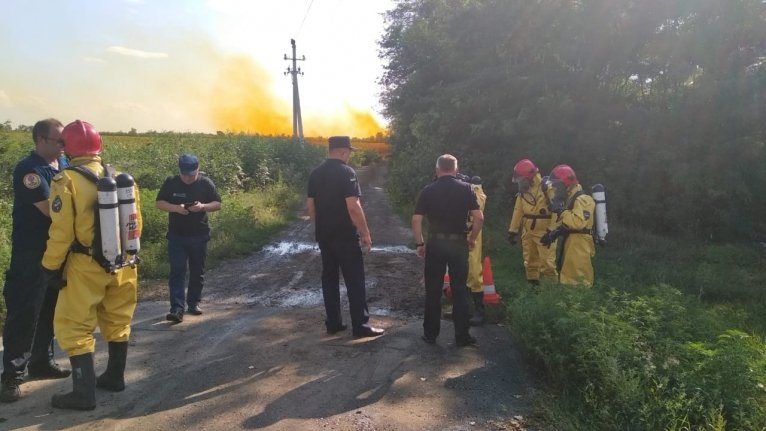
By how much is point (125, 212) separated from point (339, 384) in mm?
2150

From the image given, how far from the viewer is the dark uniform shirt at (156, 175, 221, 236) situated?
6.11 m

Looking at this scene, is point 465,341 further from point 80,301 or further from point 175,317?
point 80,301

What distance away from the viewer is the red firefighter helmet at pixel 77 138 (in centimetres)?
391

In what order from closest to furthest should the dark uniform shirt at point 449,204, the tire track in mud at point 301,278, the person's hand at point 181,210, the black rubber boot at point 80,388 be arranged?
the black rubber boot at point 80,388 < the dark uniform shirt at point 449,204 < the person's hand at point 181,210 < the tire track in mud at point 301,278

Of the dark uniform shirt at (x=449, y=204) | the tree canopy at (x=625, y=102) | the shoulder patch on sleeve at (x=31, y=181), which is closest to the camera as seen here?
the shoulder patch on sleeve at (x=31, y=181)

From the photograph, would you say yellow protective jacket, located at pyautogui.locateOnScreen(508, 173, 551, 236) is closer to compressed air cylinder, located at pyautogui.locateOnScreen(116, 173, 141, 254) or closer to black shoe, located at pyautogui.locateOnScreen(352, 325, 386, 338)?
black shoe, located at pyautogui.locateOnScreen(352, 325, 386, 338)

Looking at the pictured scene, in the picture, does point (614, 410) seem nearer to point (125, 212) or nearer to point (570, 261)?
point (570, 261)

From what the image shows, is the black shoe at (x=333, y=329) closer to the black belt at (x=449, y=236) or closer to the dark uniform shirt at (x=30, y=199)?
the black belt at (x=449, y=236)

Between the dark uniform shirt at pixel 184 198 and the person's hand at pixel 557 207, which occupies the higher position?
the dark uniform shirt at pixel 184 198

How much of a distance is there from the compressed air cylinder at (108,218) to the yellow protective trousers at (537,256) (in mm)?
5314

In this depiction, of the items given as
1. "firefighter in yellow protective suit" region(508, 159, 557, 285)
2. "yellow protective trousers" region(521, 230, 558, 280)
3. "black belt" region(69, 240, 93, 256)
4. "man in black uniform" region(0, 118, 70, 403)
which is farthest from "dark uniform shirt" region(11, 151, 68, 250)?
"yellow protective trousers" region(521, 230, 558, 280)

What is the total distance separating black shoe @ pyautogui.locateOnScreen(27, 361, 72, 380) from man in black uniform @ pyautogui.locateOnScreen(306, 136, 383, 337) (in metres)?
2.44

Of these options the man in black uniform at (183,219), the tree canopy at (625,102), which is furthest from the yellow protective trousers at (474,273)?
the tree canopy at (625,102)

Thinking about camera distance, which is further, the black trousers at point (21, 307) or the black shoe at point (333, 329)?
the black shoe at point (333, 329)
